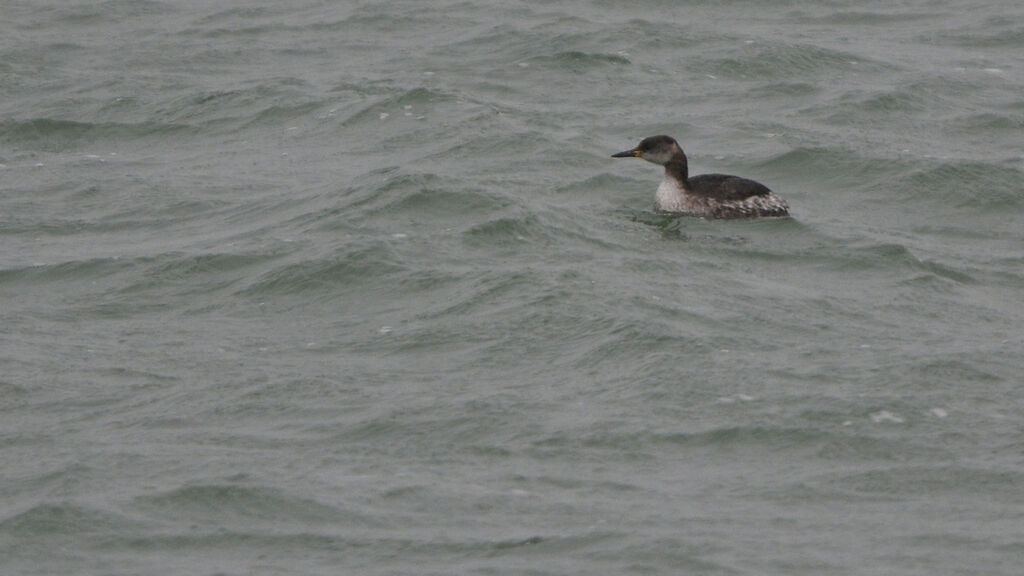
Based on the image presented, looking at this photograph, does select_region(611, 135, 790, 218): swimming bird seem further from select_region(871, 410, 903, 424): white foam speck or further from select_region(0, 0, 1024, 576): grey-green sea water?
select_region(871, 410, 903, 424): white foam speck

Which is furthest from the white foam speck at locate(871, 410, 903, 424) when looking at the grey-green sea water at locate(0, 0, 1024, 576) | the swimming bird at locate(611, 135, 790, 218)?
the swimming bird at locate(611, 135, 790, 218)

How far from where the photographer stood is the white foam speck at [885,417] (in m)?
12.3

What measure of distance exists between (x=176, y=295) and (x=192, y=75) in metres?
9.69

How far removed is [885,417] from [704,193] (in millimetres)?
5585

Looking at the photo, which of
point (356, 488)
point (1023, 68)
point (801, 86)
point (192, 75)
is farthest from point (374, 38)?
point (356, 488)

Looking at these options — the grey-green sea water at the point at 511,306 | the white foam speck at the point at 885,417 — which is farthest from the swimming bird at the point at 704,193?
the white foam speck at the point at 885,417

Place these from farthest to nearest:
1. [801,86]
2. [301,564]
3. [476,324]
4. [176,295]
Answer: [801,86], [176,295], [476,324], [301,564]

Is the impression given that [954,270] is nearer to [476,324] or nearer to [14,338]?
[476,324]

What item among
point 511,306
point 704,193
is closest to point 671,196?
point 704,193

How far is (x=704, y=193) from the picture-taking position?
692 inches

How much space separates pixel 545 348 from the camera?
13.9 metres

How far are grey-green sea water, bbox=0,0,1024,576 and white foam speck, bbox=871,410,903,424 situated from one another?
0.28 ft

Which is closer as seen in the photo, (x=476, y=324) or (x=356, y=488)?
(x=356, y=488)

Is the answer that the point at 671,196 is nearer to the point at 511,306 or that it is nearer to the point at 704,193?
the point at 704,193
